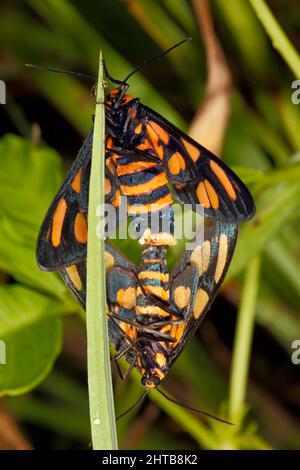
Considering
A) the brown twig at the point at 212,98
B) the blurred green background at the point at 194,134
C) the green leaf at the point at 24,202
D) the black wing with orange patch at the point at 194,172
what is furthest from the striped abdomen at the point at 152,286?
the brown twig at the point at 212,98

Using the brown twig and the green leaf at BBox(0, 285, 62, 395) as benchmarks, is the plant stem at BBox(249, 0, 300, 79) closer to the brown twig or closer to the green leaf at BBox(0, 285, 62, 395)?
the brown twig

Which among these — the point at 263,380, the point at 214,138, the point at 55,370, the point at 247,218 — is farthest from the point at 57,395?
the point at 247,218

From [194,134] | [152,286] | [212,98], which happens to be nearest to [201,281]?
[152,286]

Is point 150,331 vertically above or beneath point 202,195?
beneath

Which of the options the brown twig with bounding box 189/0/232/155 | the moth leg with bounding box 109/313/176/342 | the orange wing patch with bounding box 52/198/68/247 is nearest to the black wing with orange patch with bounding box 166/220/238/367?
the moth leg with bounding box 109/313/176/342

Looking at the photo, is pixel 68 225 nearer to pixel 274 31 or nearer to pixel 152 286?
pixel 152 286
